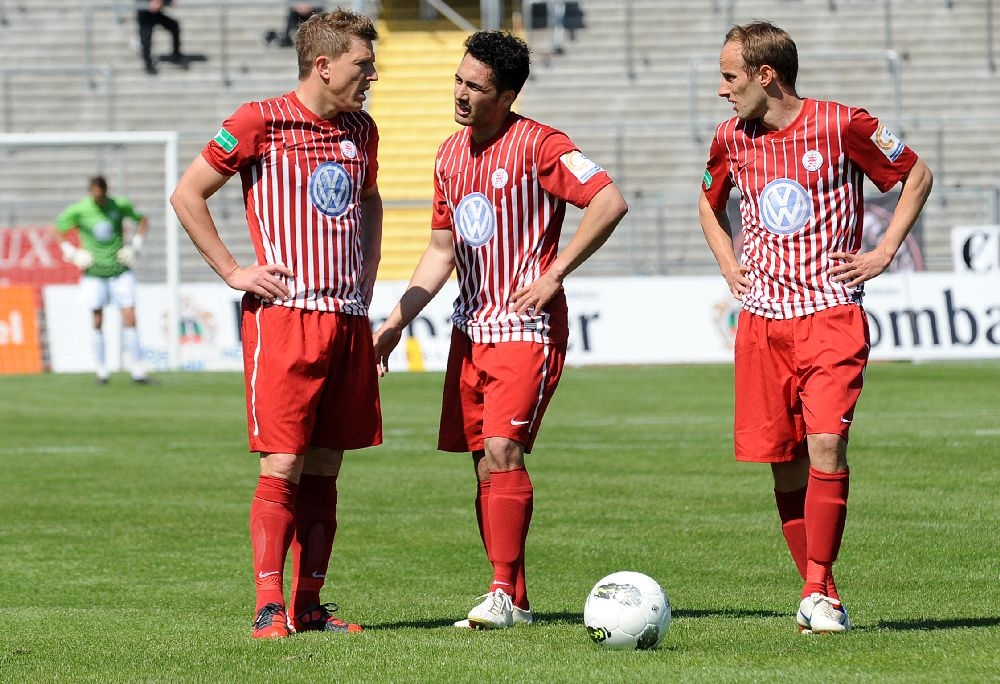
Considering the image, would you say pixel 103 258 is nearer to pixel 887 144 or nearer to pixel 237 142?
pixel 237 142

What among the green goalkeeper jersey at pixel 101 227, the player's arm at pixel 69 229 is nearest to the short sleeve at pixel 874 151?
the green goalkeeper jersey at pixel 101 227

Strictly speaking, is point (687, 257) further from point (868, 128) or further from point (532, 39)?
point (868, 128)

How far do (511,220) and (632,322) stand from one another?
14.7 m

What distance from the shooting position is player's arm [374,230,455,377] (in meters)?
6.11

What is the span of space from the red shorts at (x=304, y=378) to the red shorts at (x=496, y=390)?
433 mm

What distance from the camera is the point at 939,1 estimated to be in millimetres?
29453

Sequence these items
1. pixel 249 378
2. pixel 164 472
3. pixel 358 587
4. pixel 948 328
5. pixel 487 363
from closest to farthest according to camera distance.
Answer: pixel 249 378 < pixel 487 363 < pixel 358 587 < pixel 164 472 < pixel 948 328

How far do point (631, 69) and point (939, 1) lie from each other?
5809mm

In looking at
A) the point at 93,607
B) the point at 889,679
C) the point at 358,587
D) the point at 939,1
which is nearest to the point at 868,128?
the point at 889,679

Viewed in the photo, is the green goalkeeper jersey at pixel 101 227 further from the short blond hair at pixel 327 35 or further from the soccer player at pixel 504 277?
the short blond hair at pixel 327 35

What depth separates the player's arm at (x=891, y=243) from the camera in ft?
19.2

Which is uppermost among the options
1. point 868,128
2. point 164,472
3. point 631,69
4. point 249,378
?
point 631,69

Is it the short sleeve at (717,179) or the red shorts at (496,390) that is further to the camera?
the short sleeve at (717,179)

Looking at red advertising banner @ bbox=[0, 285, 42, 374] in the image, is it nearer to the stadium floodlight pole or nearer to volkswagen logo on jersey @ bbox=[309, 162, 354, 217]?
the stadium floodlight pole
